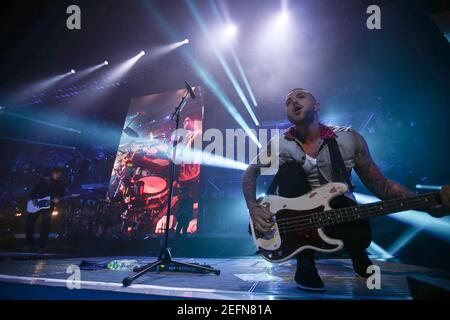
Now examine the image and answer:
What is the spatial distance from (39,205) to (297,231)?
648 cm

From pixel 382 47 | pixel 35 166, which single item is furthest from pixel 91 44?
pixel 382 47

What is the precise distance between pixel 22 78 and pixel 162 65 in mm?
A: 4222

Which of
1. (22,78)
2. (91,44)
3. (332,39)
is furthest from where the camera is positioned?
(22,78)

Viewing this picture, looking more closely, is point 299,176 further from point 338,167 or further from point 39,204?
point 39,204

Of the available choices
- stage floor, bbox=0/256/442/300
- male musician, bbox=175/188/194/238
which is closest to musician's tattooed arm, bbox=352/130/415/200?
stage floor, bbox=0/256/442/300

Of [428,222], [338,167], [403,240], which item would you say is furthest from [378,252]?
[338,167]

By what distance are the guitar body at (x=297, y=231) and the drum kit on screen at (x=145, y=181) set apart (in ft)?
16.0

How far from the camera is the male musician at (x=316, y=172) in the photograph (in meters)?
1.88

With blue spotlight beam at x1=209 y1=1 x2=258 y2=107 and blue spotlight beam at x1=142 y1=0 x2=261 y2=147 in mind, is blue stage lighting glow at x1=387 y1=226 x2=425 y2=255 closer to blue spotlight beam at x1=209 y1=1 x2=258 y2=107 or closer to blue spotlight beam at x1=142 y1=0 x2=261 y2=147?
blue spotlight beam at x1=142 y1=0 x2=261 y2=147

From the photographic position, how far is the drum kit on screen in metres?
6.58

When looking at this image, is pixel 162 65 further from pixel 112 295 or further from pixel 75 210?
pixel 112 295

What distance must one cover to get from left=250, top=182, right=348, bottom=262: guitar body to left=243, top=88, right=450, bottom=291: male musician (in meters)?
0.08

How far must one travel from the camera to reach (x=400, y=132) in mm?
5188

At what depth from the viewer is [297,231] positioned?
189 cm
